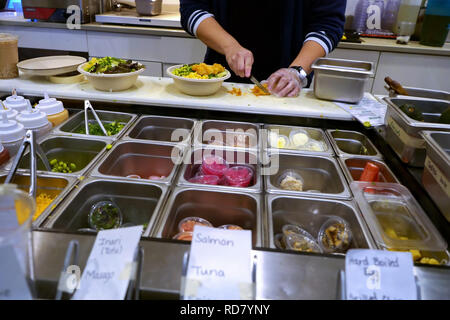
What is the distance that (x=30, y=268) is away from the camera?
652 millimetres

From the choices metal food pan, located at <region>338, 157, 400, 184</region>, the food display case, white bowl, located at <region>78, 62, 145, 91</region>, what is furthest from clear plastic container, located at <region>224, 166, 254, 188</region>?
white bowl, located at <region>78, 62, 145, 91</region>

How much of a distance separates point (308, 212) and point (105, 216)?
660 millimetres

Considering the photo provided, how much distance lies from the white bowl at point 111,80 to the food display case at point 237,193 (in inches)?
3.4

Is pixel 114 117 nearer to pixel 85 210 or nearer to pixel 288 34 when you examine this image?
pixel 85 210

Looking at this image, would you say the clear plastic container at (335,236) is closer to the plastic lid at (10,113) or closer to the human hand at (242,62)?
the human hand at (242,62)

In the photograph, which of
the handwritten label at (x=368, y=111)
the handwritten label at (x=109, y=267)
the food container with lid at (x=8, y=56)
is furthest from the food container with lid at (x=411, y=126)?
the food container with lid at (x=8, y=56)

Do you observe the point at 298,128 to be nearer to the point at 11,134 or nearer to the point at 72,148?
the point at 72,148

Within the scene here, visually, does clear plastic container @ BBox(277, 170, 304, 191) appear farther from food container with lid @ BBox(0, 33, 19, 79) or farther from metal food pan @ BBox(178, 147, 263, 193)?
food container with lid @ BBox(0, 33, 19, 79)

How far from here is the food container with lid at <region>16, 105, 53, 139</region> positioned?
1.34m

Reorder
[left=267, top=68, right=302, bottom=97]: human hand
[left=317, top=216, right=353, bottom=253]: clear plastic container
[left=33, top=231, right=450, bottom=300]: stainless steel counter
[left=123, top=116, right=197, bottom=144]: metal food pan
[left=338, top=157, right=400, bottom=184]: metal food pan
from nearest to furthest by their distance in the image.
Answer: [left=33, top=231, right=450, bottom=300]: stainless steel counter < [left=317, top=216, right=353, bottom=253]: clear plastic container < [left=338, top=157, right=400, bottom=184]: metal food pan < [left=123, top=116, right=197, bottom=144]: metal food pan < [left=267, top=68, right=302, bottom=97]: human hand

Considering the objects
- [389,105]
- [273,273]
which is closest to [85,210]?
[273,273]

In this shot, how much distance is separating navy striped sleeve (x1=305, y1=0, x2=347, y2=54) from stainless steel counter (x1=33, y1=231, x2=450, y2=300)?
5.33 feet

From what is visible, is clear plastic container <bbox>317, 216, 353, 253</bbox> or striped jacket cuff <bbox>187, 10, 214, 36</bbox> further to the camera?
striped jacket cuff <bbox>187, 10, 214, 36</bbox>

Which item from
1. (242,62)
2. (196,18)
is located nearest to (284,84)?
(242,62)
